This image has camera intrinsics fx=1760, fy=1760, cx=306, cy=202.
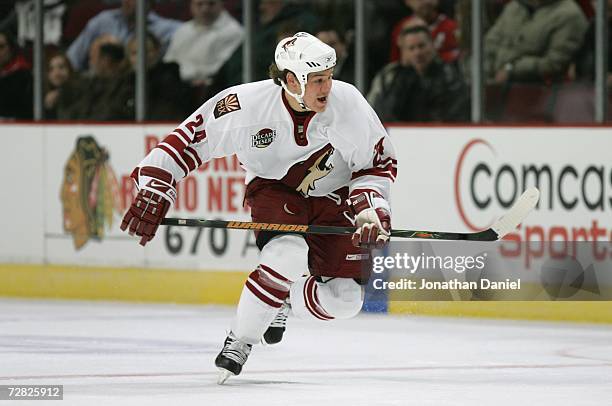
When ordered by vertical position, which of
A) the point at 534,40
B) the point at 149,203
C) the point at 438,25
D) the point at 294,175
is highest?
the point at 438,25

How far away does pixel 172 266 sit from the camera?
992 cm

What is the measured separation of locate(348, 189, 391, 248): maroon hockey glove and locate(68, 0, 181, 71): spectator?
4403 millimetres

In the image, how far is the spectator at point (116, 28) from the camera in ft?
34.0

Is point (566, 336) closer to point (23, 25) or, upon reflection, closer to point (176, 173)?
point (176, 173)

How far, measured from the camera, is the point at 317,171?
6.38 meters

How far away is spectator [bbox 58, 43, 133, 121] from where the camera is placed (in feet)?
34.7

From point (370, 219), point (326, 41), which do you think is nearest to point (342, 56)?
point (326, 41)

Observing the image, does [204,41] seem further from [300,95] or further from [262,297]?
A: [262,297]

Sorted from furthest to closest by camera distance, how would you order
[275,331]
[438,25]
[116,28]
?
[116,28], [438,25], [275,331]

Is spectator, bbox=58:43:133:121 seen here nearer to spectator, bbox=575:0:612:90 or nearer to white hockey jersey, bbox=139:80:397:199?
spectator, bbox=575:0:612:90

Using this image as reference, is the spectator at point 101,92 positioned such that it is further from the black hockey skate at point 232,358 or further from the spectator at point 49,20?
the black hockey skate at point 232,358

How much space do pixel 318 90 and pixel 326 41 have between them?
3.64m

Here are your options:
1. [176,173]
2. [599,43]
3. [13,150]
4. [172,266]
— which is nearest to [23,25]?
[13,150]

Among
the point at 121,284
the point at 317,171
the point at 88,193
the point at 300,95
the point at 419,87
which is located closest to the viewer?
the point at 300,95
